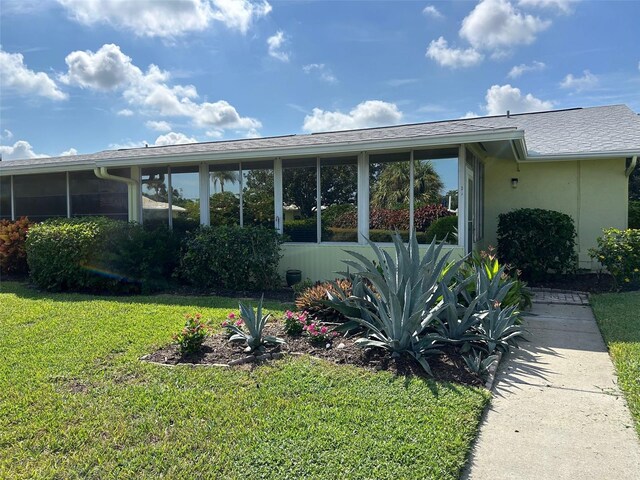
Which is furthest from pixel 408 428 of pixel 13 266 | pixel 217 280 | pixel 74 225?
pixel 13 266

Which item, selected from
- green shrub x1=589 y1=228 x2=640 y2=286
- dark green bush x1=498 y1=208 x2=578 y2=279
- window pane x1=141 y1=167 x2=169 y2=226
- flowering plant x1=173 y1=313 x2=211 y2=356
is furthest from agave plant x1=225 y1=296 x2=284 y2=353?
green shrub x1=589 y1=228 x2=640 y2=286

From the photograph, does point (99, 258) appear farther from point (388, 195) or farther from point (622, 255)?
point (622, 255)

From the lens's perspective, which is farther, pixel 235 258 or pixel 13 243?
pixel 13 243

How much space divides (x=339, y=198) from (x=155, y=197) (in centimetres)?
462

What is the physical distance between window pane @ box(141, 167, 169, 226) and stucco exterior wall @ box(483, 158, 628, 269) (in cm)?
783

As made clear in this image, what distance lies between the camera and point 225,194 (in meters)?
9.35

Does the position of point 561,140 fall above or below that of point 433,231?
above

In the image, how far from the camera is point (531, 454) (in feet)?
8.66

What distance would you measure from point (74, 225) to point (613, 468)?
30.9 feet

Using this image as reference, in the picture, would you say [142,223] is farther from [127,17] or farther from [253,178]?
[127,17]

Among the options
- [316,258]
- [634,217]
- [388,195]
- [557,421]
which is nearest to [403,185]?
[388,195]

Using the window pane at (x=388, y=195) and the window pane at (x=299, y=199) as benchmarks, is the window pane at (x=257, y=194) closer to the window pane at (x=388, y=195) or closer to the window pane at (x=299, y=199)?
the window pane at (x=299, y=199)

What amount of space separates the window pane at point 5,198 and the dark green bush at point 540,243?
13639 millimetres

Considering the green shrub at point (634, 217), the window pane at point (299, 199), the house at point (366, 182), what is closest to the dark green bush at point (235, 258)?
the window pane at point (299, 199)
